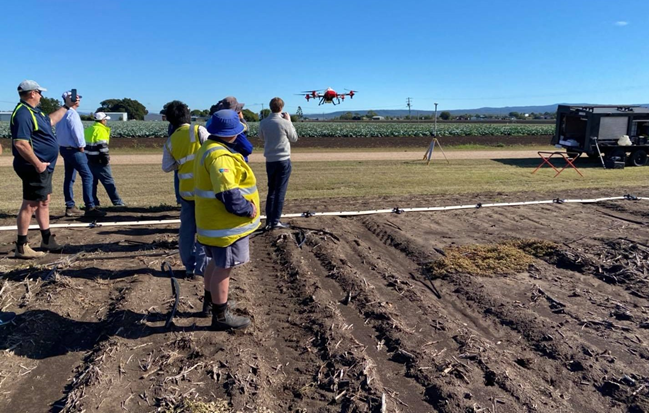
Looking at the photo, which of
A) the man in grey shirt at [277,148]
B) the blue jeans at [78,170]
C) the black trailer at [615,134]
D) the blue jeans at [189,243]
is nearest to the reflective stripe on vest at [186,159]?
the blue jeans at [189,243]

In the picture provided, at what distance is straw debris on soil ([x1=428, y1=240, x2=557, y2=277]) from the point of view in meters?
5.95

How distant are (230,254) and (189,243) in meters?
1.37

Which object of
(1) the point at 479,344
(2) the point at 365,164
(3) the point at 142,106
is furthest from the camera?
(3) the point at 142,106

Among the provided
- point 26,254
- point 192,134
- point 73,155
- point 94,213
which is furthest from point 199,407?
point 73,155

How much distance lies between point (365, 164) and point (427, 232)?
1219 cm

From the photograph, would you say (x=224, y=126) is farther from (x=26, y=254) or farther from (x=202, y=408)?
(x=26, y=254)

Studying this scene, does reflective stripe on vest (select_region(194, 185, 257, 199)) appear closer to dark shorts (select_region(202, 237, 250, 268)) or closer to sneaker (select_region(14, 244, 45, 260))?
dark shorts (select_region(202, 237, 250, 268))

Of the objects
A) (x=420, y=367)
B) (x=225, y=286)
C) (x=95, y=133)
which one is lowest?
(x=420, y=367)

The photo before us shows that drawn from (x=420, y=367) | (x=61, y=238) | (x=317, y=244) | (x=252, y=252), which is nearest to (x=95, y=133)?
(x=61, y=238)

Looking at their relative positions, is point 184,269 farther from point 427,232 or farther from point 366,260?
point 427,232

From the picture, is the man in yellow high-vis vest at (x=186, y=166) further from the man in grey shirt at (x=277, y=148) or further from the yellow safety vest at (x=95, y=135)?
the yellow safety vest at (x=95, y=135)

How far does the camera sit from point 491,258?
6395 millimetres

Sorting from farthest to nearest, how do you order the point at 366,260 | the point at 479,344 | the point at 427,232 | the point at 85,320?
1. the point at 427,232
2. the point at 366,260
3. the point at 85,320
4. the point at 479,344

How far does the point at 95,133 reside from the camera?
862cm
